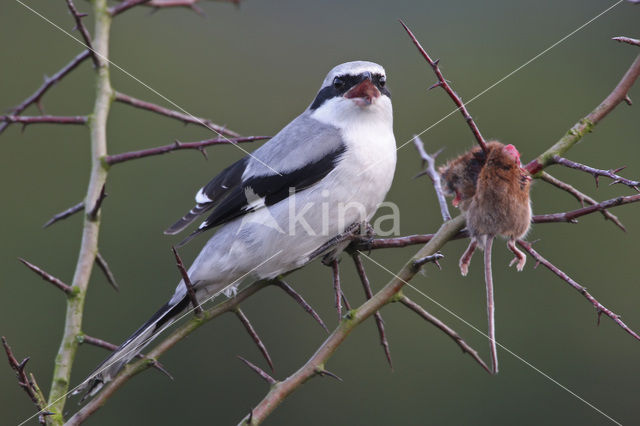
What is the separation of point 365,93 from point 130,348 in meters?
1.19

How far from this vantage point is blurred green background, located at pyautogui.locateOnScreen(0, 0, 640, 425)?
549 centimetres

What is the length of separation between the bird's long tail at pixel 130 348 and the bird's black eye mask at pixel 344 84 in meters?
0.94

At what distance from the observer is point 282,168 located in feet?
8.81

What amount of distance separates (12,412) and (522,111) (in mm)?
5339

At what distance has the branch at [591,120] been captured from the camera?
163cm

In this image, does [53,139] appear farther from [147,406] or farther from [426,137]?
[426,137]

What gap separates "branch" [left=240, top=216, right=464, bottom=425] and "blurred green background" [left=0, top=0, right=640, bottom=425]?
2917 mm

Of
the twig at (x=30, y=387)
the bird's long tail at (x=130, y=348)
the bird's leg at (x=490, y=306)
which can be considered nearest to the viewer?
the bird's leg at (x=490, y=306)

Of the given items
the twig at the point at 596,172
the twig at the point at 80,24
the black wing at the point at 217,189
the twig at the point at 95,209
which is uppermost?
the twig at the point at 80,24

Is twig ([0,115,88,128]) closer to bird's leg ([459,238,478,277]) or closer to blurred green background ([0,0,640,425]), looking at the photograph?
bird's leg ([459,238,478,277])

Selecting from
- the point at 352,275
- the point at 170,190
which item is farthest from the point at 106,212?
the point at 352,275

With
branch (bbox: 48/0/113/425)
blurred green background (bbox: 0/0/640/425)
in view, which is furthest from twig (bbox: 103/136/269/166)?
blurred green background (bbox: 0/0/640/425)

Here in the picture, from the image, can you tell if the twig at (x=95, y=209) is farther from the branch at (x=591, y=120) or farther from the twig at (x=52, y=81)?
the branch at (x=591, y=120)

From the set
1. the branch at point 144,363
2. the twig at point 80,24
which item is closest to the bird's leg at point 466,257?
the branch at point 144,363
